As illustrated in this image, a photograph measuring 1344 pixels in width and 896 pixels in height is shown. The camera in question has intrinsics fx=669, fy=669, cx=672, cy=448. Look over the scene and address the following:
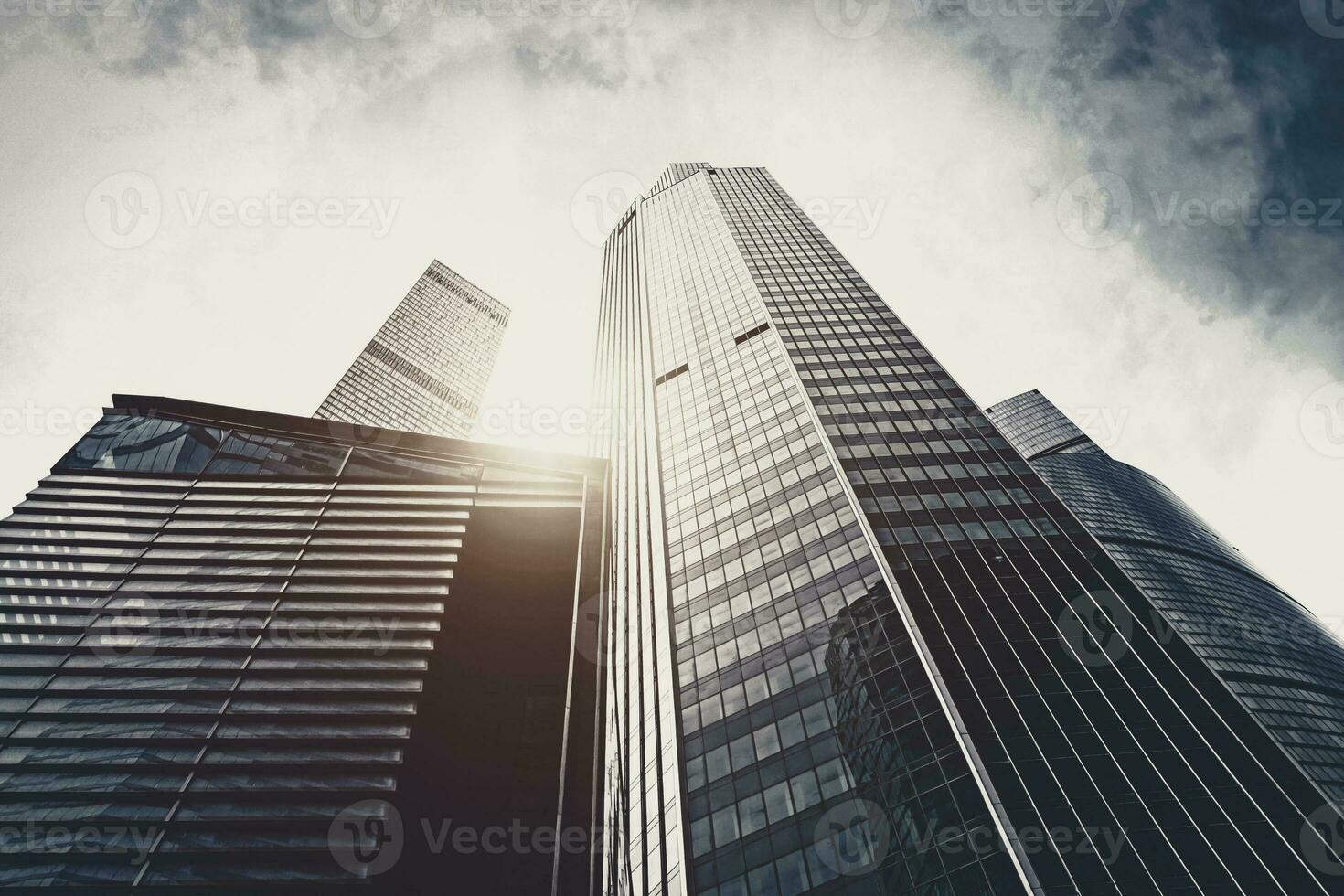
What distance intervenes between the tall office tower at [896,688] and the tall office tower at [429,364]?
91.4 meters

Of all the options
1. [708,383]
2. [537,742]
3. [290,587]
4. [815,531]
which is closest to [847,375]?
[708,383]

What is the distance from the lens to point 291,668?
136ft

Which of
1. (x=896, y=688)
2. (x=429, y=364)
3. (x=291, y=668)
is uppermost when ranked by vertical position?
(x=429, y=364)

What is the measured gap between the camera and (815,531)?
149 feet

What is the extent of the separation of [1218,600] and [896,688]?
114710 millimetres

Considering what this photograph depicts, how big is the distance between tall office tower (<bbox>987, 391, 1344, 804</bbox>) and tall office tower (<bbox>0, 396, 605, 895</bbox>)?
57.2 metres

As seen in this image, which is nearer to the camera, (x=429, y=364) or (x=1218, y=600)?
(x=1218, y=600)

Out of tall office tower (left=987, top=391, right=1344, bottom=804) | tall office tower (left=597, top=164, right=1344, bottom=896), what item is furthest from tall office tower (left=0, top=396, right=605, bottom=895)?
tall office tower (left=987, top=391, right=1344, bottom=804)

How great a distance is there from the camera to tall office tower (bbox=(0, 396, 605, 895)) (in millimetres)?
33969

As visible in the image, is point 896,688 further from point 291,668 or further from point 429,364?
point 429,364

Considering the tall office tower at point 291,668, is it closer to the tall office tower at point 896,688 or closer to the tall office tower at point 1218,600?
the tall office tower at point 896,688

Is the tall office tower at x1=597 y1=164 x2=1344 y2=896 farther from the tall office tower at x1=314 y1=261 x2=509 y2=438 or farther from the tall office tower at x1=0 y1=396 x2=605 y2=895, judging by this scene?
the tall office tower at x1=314 y1=261 x2=509 y2=438

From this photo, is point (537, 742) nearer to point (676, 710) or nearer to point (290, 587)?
point (676, 710)

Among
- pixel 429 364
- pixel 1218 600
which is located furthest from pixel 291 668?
pixel 1218 600
